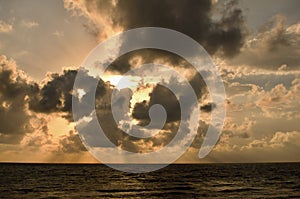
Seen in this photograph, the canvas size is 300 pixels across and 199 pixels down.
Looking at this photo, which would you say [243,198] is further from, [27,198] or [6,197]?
[6,197]

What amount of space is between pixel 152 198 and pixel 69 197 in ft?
50.2

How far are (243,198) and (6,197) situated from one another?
140 feet

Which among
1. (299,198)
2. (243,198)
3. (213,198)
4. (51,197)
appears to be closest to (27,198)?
(51,197)

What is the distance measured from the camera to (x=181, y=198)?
62.1 metres

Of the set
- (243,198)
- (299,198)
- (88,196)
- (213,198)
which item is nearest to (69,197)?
(88,196)

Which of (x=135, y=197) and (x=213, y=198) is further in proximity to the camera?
(x=135, y=197)

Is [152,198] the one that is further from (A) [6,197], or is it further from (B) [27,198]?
(A) [6,197]

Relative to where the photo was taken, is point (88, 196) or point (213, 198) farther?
point (88, 196)

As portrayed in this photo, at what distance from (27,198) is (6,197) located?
450 cm

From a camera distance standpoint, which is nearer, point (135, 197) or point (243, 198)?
point (243, 198)

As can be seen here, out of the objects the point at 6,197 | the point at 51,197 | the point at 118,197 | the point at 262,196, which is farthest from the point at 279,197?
the point at 6,197

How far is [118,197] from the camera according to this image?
65.2 meters

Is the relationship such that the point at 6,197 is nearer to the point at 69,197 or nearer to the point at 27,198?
the point at 27,198

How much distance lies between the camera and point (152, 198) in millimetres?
63281
